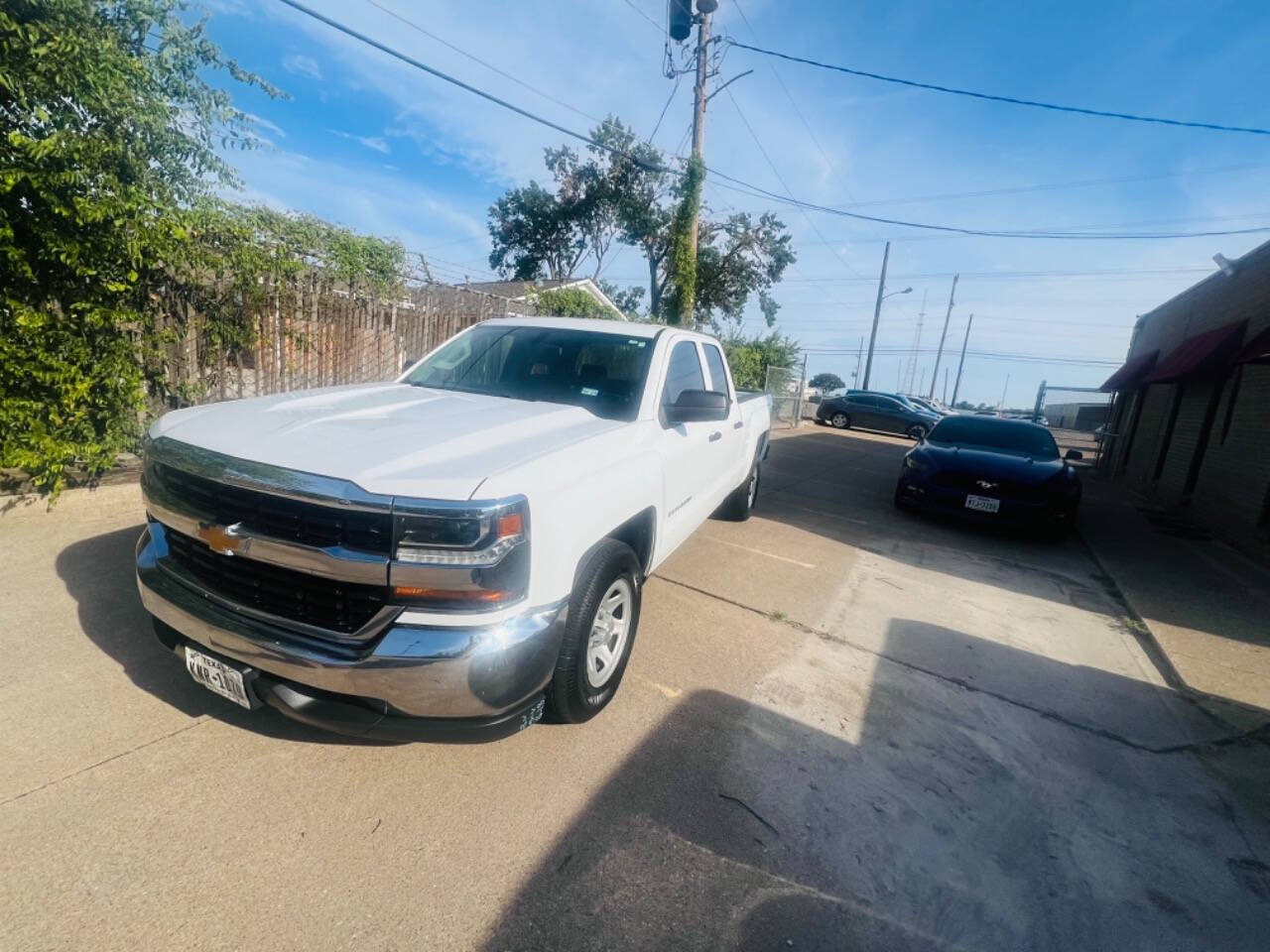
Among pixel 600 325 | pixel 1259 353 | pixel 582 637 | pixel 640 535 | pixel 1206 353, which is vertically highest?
pixel 1206 353

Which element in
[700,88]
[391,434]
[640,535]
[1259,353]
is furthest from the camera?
[700,88]

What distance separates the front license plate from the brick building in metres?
10.3

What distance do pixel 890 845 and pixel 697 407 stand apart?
2134 mm

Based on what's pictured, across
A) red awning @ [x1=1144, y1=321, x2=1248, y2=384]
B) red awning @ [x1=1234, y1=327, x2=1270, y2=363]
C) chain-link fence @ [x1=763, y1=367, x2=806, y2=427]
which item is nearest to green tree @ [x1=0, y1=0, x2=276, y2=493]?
red awning @ [x1=1234, y1=327, x2=1270, y2=363]

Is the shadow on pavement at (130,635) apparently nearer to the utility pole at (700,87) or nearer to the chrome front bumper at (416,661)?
the chrome front bumper at (416,661)

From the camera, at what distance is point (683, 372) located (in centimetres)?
397

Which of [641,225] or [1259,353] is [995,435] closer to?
[1259,353]

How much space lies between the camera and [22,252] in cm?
398

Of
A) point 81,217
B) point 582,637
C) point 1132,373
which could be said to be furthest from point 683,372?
point 1132,373

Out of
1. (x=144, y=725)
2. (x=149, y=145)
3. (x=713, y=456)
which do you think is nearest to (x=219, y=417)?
(x=144, y=725)

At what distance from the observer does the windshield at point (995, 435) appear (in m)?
7.77

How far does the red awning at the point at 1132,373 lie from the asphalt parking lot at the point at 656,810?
14901mm

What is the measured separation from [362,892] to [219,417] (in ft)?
6.30

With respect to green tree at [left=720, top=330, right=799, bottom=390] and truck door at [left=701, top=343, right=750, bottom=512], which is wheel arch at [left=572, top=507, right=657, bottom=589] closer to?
truck door at [left=701, top=343, right=750, bottom=512]
